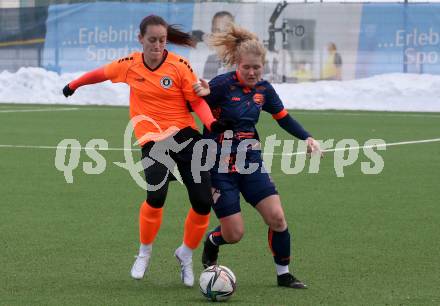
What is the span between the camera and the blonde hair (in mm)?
7766

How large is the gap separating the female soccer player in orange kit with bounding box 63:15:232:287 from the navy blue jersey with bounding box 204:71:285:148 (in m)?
0.13

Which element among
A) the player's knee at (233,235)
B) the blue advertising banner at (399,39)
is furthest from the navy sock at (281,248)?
the blue advertising banner at (399,39)

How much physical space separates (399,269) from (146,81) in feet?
7.84

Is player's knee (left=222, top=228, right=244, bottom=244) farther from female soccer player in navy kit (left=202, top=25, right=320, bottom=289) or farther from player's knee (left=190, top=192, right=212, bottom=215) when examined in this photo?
player's knee (left=190, top=192, right=212, bottom=215)

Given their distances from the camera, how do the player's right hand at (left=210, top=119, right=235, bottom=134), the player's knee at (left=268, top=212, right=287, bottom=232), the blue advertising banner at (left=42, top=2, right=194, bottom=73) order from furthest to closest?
the blue advertising banner at (left=42, top=2, right=194, bottom=73)
the player's knee at (left=268, top=212, right=287, bottom=232)
the player's right hand at (left=210, top=119, right=235, bottom=134)

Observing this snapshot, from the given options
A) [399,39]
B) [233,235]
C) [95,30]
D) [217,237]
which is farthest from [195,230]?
[95,30]

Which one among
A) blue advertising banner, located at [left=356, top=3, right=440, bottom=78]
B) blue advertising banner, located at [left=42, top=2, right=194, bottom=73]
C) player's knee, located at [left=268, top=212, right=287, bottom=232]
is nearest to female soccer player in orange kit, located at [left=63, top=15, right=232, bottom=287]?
player's knee, located at [left=268, top=212, right=287, bottom=232]

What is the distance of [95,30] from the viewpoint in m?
32.1

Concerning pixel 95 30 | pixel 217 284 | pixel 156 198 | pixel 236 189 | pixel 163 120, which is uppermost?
pixel 95 30

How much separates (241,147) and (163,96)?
28.6 inches

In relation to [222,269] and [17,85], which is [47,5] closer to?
[17,85]

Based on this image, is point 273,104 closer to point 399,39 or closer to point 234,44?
point 234,44

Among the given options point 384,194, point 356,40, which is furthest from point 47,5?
point 384,194

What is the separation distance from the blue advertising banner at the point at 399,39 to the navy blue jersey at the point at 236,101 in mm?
21651
